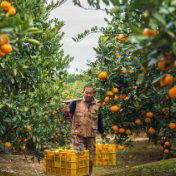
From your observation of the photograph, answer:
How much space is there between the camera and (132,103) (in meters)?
3.25

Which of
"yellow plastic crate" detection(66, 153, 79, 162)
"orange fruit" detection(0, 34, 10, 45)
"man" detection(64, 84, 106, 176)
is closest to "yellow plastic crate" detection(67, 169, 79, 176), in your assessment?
"yellow plastic crate" detection(66, 153, 79, 162)

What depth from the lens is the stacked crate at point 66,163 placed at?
144 inches

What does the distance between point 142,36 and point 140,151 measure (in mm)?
7774

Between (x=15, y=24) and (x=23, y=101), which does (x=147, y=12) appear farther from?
(x=23, y=101)

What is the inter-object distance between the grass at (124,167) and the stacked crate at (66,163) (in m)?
0.85

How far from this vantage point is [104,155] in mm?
5066

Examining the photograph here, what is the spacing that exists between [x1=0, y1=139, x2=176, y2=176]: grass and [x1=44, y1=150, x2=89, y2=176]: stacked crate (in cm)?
85

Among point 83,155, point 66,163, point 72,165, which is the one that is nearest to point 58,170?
point 66,163

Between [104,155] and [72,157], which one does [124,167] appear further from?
[72,157]

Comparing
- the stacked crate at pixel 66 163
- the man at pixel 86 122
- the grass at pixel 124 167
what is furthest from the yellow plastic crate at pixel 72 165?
the grass at pixel 124 167

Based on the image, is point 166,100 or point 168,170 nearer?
point 166,100

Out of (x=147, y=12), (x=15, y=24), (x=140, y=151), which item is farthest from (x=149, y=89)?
(x=140, y=151)

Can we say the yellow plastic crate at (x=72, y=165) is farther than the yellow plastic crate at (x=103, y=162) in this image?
No

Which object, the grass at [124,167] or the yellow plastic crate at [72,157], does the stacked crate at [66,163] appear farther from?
the grass at [124,167]
